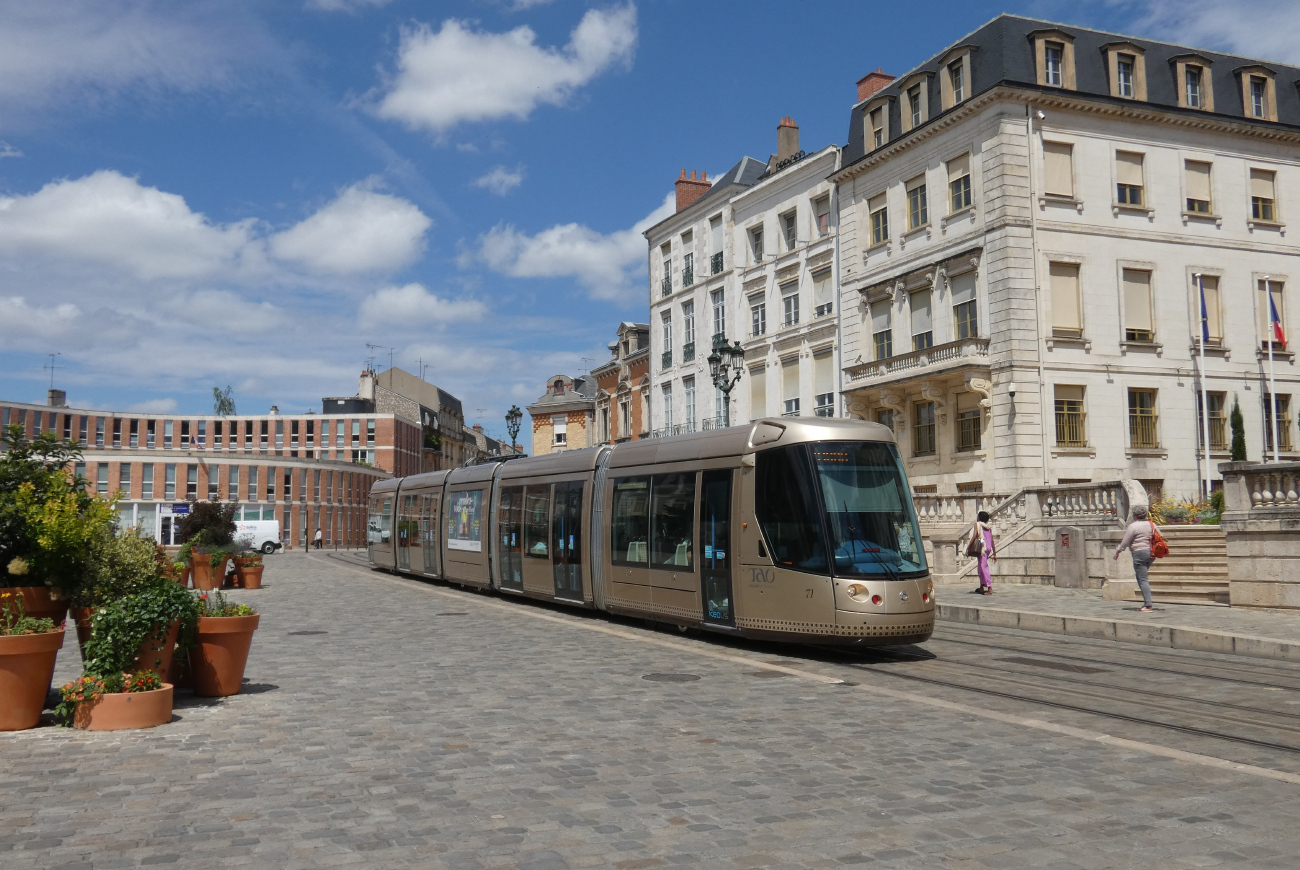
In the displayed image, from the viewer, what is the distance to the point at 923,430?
31.8 metres

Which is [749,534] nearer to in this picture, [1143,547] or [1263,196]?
[1143,547]

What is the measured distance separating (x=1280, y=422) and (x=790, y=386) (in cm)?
1513

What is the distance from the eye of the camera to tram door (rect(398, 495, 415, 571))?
2920 cm

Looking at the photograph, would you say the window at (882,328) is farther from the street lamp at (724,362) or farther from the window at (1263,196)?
the street lamp at (724,362)

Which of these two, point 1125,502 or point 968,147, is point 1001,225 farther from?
point 1125,502

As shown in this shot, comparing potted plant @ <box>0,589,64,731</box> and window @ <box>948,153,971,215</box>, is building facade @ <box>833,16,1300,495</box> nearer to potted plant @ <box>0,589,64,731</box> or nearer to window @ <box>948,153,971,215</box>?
window @ <box>948,153,971,215</box>

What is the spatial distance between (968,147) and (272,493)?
72365 millimetres

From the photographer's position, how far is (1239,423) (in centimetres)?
3030

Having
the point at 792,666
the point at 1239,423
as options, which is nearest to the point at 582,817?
the point at 792,666

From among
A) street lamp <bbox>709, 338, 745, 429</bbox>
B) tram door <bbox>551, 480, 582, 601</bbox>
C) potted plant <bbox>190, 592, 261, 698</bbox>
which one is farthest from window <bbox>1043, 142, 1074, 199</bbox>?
potted plant <bbox>190, 592, 261, 698</bbox>

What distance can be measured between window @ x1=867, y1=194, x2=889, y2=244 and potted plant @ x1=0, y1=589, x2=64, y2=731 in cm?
2963

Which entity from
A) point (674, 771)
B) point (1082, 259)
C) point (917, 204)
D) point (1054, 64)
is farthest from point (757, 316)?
point (674, 771)

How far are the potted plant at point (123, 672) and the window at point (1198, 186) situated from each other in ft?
102

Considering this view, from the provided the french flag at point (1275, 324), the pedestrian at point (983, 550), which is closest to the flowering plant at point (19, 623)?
the pedestrian at point (983, 550)
